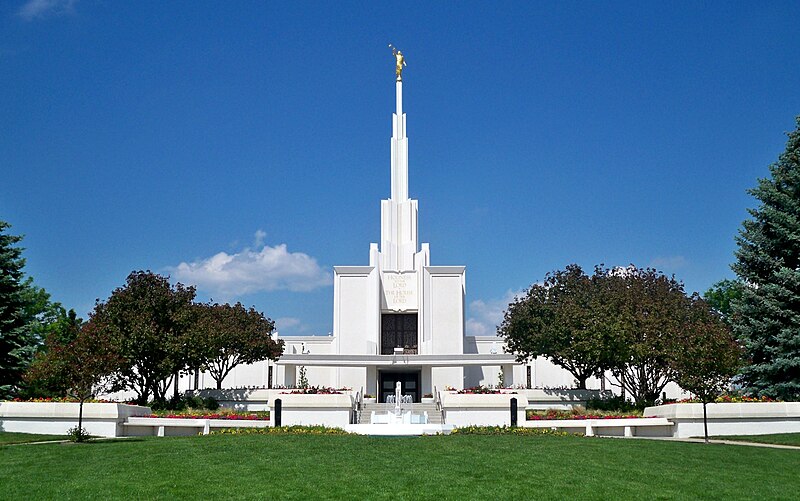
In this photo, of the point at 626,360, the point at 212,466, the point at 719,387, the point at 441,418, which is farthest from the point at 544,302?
the point at 212,466

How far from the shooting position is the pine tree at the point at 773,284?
2822 centimetres

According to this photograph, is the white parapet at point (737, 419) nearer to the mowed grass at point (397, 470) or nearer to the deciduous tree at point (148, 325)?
the mowed grass at point (397, 470)

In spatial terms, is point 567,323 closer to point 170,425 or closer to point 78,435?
point 170,425

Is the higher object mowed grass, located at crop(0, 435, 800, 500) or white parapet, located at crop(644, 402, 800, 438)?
white parapet, located at crop(644, 402, 800, 438)

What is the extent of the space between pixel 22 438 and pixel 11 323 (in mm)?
10798

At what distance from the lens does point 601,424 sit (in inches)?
1022

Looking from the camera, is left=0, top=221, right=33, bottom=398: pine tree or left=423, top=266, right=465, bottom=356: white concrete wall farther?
left=423, top=266, right=465, bottom=356: white concrete wall

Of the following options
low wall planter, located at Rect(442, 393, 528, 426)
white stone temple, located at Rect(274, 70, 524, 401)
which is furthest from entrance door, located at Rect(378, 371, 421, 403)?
low wall planter, located at Rect(442, 393, 528, 426)

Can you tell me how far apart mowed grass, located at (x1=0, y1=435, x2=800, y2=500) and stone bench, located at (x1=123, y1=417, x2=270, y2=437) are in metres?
5.05

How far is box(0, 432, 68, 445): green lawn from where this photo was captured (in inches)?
871

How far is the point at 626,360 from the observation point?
33281 mm

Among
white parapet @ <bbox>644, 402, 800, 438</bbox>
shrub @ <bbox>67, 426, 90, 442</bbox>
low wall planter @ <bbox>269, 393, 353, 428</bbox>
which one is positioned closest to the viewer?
shrub @ <bbox>67, 426, 90, 442</bbox>

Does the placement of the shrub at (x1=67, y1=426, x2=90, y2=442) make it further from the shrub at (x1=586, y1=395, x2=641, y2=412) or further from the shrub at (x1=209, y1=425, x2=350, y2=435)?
the shrub at (x1=586, y1=395, x2=641, y2=412)

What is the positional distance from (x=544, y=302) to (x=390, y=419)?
1678 cm
